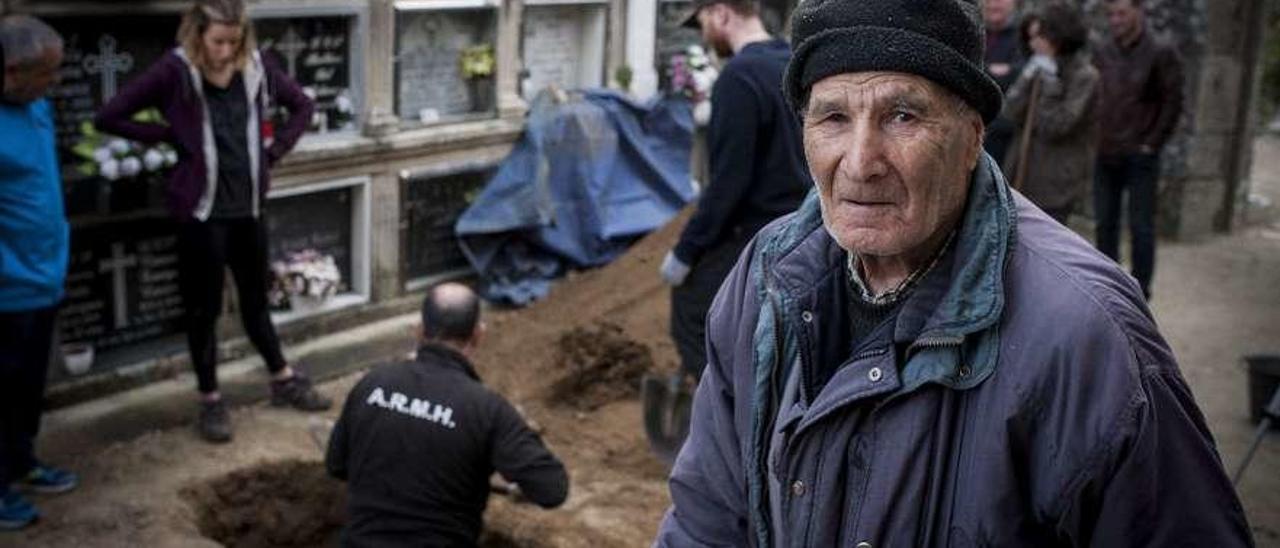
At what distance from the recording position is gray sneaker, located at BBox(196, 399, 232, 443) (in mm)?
6094

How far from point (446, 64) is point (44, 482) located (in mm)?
3551

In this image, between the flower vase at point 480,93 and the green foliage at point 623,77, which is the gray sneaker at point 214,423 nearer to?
the flower vase at point 480,93

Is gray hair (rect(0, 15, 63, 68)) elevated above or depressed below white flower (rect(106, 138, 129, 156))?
above

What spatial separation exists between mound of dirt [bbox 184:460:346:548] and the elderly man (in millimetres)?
3943

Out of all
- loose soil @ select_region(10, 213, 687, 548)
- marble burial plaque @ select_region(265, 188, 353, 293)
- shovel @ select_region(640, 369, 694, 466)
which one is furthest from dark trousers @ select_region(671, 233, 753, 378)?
marble burial plaque @ select_region(265, 188, 353, 293)

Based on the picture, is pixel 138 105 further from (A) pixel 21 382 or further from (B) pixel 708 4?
(B) pixel 708 4

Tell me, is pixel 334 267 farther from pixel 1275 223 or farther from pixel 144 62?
pixel 1275 223

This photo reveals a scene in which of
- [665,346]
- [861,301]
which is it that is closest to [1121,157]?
[665,346]

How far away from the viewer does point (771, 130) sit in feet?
17.5

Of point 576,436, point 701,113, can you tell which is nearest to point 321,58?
point 576,436

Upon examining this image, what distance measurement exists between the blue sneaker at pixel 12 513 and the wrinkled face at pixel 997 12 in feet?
16.0

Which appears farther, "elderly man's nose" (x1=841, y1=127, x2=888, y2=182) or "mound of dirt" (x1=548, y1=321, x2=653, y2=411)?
"mound of dirt" (x1=548, y1=321, x2=653, y2=411)

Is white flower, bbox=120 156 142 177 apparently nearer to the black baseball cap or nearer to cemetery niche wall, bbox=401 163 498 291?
cemetery niche wall, bbox=401 163 498 291

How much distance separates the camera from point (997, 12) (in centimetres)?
738
